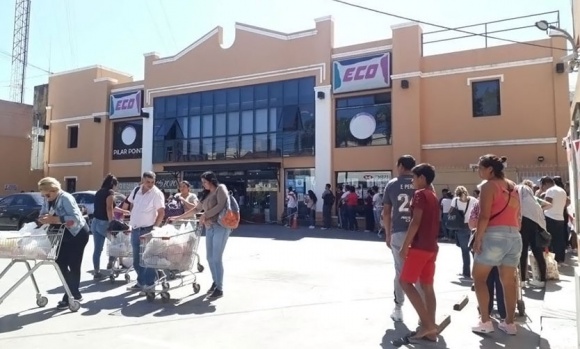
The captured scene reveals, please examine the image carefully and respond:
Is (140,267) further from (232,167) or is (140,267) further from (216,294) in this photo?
(232,167)

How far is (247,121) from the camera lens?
22781 mm

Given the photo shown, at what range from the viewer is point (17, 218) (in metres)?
17.2

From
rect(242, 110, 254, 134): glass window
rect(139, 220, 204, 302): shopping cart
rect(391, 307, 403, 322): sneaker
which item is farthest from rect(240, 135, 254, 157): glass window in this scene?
rect(391, 307, 403, 322): sneaker

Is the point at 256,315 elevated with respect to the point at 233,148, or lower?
lower

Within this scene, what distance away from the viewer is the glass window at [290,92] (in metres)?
21.8

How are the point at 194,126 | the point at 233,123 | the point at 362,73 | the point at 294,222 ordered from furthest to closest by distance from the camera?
the point at 194,126, the point at 233,123, the point at 362,73, the point at 294,222

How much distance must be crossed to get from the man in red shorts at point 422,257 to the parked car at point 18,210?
16.0 metres

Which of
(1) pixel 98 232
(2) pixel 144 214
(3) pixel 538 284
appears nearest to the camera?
(2) pixel 144 214

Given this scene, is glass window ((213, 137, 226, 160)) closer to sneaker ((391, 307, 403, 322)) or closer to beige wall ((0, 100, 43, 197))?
beige wall ((0, 100, 43, 197))

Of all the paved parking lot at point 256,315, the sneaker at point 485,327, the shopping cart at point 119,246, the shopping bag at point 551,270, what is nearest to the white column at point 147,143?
the paved parking lot at point 256,315

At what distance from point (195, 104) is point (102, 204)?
1662 cm

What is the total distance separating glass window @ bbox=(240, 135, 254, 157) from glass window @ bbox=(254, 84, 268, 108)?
5.28 feet

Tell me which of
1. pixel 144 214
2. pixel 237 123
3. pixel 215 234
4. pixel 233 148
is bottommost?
pixel 215 234

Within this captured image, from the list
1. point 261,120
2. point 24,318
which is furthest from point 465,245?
point 261,120
